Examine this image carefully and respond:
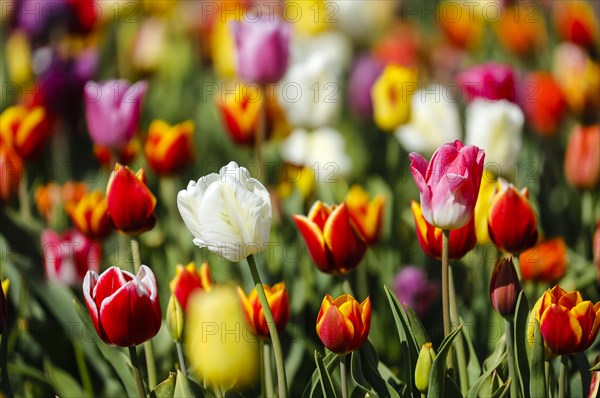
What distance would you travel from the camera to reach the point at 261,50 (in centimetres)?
208

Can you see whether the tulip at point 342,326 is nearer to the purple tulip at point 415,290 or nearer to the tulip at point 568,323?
the tulip at point 568,323

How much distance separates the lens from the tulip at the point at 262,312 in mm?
1271

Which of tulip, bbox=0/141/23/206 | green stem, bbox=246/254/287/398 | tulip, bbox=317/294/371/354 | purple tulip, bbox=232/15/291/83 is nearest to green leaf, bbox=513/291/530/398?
tulip, bbox=317/294/371/354

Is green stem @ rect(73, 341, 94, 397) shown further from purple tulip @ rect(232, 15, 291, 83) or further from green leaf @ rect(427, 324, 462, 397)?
purple tulip @ rect(232, 15, 291, 83)

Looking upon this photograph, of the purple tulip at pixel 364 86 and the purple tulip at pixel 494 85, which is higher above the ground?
the purple tulip at pixel 494 85

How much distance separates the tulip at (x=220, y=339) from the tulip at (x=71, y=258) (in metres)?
0.45

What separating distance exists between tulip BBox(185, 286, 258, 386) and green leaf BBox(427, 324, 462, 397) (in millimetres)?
267

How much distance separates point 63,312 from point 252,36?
2.65ft

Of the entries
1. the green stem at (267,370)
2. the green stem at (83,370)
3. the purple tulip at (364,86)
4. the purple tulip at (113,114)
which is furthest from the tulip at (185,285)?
the purple tulip at (364,86)

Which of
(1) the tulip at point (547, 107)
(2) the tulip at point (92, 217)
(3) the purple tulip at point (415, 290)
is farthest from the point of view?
(1) the tulip at point (547, 107)

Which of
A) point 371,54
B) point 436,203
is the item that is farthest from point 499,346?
point 371,54

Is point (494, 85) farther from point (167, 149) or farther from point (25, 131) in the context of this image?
point (25, 131)

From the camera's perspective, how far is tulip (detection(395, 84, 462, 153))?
83.7 inches

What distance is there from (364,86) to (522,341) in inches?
75.0
